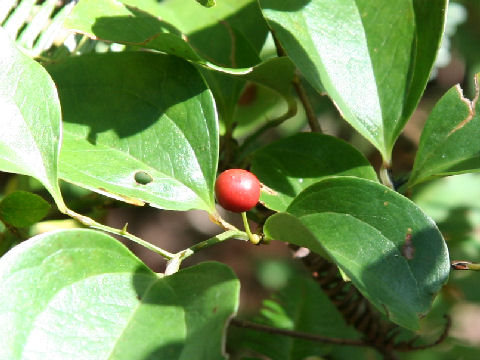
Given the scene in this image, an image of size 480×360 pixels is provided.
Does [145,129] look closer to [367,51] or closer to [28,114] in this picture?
[28,114]

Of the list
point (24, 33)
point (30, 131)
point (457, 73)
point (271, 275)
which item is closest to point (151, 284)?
point (30, 131)

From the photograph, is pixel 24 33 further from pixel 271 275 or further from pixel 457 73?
pixel 457 73

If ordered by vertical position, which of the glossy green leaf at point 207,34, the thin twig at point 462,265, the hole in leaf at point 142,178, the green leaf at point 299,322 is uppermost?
the glossy green leaf at point 207,34

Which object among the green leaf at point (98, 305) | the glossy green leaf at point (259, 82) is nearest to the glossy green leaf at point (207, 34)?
the glossy green leaf at point (259, 82)

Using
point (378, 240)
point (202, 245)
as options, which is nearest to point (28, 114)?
point (202, 245)

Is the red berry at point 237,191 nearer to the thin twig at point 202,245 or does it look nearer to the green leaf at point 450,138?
the thin twig at point 202,245

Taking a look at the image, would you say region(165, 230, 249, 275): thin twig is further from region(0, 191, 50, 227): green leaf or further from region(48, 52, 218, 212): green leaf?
region(0, 191, 50, 227): green leaf
